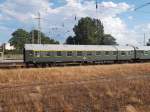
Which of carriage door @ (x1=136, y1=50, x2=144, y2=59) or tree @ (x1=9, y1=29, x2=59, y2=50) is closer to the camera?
carriage door @ (x1=136, y1=50, x2=144, y2=59)

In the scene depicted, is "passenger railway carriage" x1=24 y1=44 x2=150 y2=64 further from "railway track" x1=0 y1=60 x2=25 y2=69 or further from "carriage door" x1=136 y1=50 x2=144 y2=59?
"railway track" x1=0 y1=60 x2=25 y2=69

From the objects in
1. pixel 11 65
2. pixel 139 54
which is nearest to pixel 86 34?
pixel 139 54

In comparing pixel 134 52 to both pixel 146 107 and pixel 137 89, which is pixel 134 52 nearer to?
pixel 137 89

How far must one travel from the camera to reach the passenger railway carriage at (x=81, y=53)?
141 feet

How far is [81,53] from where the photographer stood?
159ft

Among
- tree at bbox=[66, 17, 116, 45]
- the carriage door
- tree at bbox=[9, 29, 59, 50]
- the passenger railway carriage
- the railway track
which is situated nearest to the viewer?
the railway track

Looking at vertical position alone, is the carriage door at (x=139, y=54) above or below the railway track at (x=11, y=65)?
above

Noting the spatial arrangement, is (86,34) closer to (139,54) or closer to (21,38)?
(21,38)

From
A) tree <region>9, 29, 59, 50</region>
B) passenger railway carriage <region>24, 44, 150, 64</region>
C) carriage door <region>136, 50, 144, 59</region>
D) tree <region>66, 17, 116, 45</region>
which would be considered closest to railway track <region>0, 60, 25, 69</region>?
passenger railway carriage <region>24, 44, 150, 64</region>

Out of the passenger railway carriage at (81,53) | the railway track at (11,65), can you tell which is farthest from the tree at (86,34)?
the railway track at (11,65)

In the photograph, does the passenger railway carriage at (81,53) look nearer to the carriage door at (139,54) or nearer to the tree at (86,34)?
the carriage door at (139,54)

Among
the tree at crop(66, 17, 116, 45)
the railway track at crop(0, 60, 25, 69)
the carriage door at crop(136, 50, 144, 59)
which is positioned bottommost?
the railway track at crop(0, 60, 25, 69)

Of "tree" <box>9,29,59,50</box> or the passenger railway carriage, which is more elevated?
"tree" <box>9,29,59,50</box>

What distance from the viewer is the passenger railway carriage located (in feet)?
141
